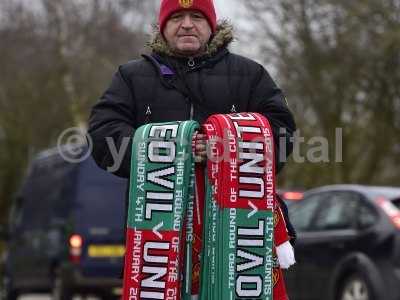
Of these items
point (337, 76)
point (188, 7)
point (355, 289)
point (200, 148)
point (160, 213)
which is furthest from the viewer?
point (337, 76)

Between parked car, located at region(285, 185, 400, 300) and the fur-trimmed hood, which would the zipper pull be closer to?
the fur-trimmed hood

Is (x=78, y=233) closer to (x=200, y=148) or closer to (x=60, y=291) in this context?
(x=60, y=291)

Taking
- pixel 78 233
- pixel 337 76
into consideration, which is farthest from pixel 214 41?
pixel 337 76

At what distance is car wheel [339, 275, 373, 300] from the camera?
1002 cm

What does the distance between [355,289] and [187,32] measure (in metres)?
6.11

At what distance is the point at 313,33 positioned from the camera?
30.9 meters

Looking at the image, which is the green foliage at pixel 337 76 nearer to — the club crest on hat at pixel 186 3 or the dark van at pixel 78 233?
the dark van at pixel 78 233

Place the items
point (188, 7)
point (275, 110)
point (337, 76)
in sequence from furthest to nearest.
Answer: point (337, 76) → point (188, 7) → point (275, 110)

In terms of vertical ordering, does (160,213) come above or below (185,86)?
below

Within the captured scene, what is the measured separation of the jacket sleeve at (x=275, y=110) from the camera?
439 centimetres

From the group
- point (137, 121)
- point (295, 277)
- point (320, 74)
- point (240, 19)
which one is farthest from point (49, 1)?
point (137, 121)

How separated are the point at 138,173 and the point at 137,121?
1.47ft

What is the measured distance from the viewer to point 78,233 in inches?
577

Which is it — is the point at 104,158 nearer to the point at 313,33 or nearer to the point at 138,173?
the point at 138,173
